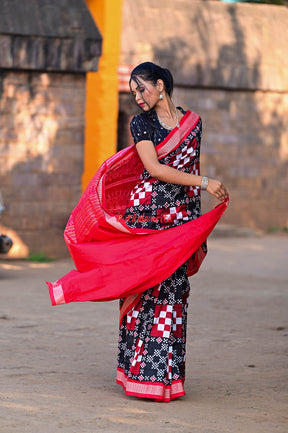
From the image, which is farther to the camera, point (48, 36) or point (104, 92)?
point (104, 92)

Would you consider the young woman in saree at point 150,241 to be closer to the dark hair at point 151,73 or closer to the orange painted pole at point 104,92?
the dark hair at point 151,73

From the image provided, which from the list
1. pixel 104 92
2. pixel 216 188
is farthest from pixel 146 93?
pixel 104 92

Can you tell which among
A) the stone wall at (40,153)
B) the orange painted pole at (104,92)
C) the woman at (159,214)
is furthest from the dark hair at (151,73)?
the orange painted pole at (104,92)

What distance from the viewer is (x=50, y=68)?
11727mm

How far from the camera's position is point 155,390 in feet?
15.3

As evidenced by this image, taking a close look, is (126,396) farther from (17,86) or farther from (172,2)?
(172,2)

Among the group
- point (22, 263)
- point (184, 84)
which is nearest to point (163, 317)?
point (22, 263)

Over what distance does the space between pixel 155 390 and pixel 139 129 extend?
1.38 m

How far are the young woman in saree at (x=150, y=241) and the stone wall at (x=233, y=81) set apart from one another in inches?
431

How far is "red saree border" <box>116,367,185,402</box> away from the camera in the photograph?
4.65m

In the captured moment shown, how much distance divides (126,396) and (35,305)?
342 centimetres

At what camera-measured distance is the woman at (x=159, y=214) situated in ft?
15.4

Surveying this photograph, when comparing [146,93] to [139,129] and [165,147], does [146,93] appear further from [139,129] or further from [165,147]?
[165,147]

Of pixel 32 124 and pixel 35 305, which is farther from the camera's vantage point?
pixel 32 124
